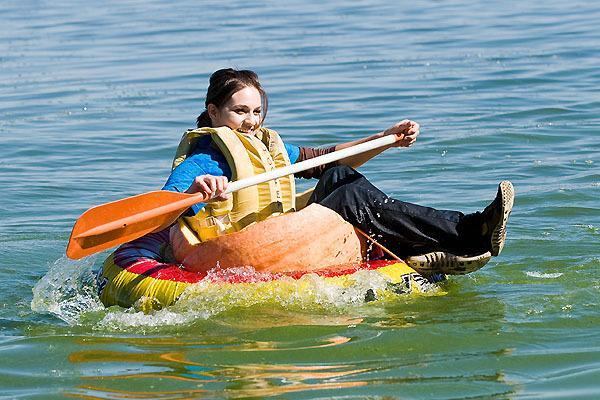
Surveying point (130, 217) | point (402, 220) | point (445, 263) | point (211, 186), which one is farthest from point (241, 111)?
point (445, 263)

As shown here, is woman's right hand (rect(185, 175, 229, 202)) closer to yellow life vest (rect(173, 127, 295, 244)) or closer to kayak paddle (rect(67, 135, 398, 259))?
kayak paddle (rect(67, 135, 398, 259))

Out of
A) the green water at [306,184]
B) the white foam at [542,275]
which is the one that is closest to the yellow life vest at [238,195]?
the green water at [306,184]

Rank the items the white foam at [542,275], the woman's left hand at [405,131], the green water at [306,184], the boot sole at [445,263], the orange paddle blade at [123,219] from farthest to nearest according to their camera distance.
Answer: the woman's left hand at [405,131] < the white foam at [542,275] < the boot sole at [445,263] < the orange paddle blade at [123,219] < the green water at [306,184]

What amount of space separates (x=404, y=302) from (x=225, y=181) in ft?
3.60

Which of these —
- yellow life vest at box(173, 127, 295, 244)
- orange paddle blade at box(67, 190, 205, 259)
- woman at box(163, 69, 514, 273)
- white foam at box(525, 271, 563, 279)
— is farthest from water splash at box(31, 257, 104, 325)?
white foam at box(525, 271, 563, 279)

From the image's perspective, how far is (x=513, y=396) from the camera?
475cm

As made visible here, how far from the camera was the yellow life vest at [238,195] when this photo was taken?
21.1 ft

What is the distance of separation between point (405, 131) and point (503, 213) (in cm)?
107

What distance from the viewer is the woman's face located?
660 cm

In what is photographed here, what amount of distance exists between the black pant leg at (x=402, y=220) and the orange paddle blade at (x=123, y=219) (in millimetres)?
794

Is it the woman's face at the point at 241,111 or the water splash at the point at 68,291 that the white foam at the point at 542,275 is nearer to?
the woman's face at the point at 241,111

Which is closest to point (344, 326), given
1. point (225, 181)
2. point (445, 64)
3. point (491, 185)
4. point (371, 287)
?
point (371, 287)

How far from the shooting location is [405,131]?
22.6ft

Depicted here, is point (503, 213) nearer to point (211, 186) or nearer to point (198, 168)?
point (211, 186)
